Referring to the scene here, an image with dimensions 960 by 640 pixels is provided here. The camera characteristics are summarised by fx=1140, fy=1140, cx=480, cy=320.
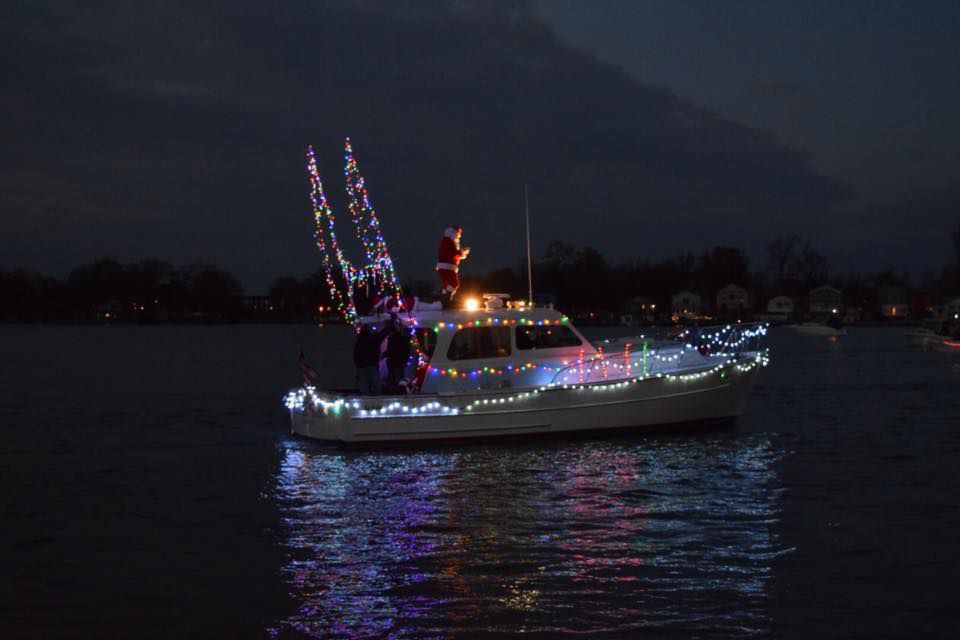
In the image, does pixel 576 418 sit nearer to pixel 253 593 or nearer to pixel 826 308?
pixel 253 593

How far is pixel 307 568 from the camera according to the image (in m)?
12.5

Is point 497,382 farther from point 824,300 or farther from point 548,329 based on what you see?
point 824,300

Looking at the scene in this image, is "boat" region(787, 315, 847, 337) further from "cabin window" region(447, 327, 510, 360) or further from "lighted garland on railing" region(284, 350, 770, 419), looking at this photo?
"cabin window" region(447, 327, 510, 360)

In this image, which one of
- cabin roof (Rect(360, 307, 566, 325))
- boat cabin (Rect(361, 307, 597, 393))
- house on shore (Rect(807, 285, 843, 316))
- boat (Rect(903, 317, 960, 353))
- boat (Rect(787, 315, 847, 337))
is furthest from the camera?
house on shore (Rect(807, 285, 843, 316))

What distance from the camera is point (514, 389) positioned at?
21578mm

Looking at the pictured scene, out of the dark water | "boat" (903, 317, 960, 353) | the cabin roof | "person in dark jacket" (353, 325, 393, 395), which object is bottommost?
the dark water

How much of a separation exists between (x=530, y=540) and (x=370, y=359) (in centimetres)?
923

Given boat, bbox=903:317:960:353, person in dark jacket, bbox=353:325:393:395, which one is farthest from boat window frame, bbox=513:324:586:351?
boat, bbox=903:317:960:353

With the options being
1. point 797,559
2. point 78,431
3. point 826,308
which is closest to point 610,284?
point 826,308

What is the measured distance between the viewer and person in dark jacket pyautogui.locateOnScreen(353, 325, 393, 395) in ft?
72.8

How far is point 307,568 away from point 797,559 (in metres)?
5.39

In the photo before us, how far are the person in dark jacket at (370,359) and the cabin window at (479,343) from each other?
1334 mm

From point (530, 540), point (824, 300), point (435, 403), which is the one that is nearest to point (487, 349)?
point (435, 403)

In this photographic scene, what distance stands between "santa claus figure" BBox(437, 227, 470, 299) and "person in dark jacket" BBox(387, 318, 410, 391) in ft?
5.07
